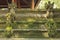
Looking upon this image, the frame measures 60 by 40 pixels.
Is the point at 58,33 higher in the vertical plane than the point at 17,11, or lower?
lower

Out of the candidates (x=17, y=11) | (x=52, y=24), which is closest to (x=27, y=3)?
(x=17, y=11)

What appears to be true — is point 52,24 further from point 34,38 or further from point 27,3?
point 27,3

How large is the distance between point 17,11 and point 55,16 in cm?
183

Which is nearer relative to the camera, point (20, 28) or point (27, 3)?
point (20, 28)

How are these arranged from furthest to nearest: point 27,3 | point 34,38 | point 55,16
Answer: point 27,3
point 55,16
point 34,38

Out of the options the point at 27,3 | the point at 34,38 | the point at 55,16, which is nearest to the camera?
the point at 34,38

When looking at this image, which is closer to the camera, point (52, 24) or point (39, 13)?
point (52, 24)

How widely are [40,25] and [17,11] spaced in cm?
135

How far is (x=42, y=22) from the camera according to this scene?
9.64 metres

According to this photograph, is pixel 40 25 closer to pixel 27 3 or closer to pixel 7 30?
pixel 7 30

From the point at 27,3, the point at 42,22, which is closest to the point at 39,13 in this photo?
→ the point at 42,22

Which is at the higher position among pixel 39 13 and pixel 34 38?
pixel 39 13

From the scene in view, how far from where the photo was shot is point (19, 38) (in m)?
9.23

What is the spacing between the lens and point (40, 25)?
31.7 ft
